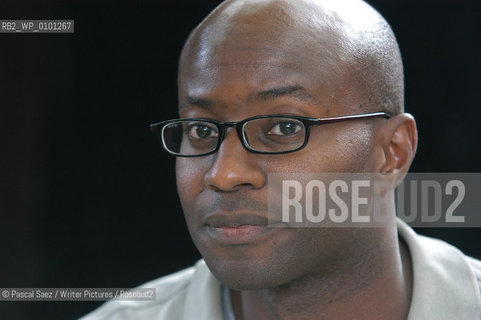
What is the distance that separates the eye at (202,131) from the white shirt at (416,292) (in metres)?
0.47

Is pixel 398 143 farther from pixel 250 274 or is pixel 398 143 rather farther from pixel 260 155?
pixel 250 274

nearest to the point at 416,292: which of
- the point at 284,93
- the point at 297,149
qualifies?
the point at 297,149

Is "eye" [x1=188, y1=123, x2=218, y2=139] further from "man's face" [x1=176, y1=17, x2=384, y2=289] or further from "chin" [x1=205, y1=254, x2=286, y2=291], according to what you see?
"chin" [x1=205, y1=254, x2=286, y2=291]

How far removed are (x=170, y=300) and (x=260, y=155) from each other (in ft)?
2.24

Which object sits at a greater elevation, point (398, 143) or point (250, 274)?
point (398, 143)

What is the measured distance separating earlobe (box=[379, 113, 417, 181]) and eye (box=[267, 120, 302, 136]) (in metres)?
0.25

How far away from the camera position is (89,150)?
2.99 metres

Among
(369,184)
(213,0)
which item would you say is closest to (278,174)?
(369,184)

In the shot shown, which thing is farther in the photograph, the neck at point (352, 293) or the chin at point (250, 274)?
the neck at point (352, 293)

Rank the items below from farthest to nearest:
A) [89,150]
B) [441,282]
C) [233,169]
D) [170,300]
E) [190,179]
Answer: [89,150] < [170,300] < [441,282] < [190,179] < [233,169]

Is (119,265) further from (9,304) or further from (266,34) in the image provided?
(266,34)

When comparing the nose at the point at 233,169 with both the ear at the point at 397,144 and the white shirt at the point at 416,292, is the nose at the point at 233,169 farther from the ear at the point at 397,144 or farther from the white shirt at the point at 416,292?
the white shirt at the point at 416,292

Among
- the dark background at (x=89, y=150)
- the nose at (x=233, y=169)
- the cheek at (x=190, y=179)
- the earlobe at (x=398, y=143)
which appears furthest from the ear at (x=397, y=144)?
the dark background at (x=89, y=150)

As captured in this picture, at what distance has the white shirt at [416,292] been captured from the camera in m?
1.93
